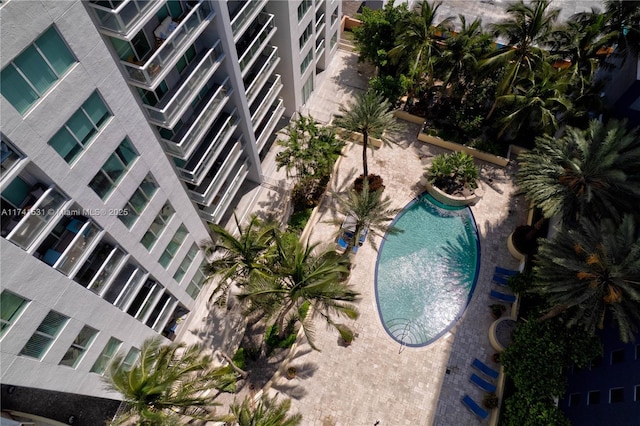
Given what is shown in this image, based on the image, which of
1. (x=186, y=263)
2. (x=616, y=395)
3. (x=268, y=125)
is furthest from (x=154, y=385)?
(x=616, y=395)

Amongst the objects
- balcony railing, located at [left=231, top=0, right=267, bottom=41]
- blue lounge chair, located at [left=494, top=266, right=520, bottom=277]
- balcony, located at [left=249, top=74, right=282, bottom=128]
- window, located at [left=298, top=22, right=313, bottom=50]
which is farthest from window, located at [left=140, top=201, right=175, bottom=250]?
blue lounge chair, located at [left=494, top=266, right=520, bottom=277]

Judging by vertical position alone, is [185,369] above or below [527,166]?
below

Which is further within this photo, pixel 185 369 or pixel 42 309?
pixel 185 369

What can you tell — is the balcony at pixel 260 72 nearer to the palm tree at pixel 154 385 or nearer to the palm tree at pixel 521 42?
the palm tree at pixel 521 42

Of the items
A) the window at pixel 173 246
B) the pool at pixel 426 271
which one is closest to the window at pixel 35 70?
the window at pixel 173 246

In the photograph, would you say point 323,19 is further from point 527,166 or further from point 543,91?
point 527,166

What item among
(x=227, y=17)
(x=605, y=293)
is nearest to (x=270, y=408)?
(x=605, y=293)
